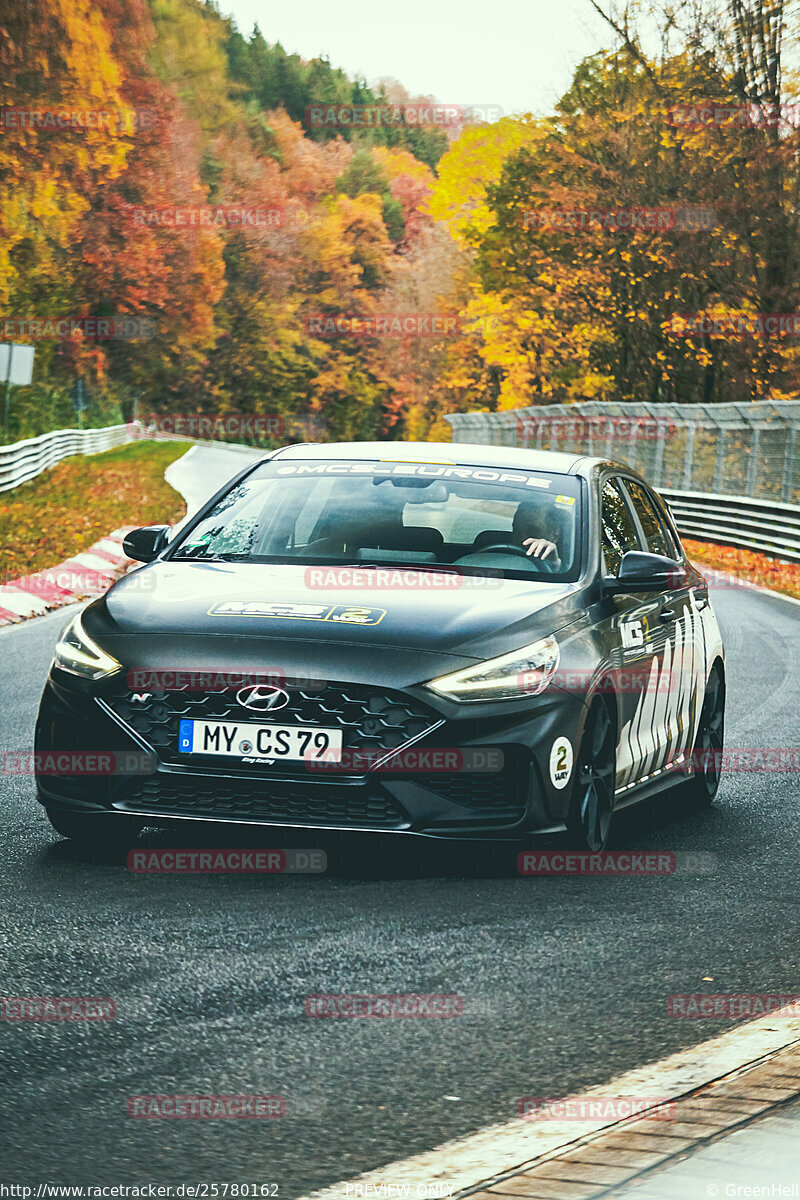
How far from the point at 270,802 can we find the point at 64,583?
1433 cm

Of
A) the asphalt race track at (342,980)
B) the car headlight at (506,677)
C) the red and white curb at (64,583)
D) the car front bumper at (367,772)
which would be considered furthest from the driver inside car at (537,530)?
the red and white curb at (64,583)

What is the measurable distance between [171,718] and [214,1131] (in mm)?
2600

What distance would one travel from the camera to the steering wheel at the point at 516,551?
734 centimetres

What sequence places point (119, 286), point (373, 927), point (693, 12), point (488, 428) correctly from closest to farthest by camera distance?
point (373, 927)
point (693, 12)
point (488, 428)
point (119, 286)

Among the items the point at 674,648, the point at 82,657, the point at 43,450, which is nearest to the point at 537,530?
the point at 674,648

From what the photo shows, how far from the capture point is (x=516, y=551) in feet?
24.4

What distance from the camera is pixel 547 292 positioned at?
208ft

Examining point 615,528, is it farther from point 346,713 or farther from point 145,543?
point 346,713

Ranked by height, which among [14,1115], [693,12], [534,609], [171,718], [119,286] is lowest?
[14,1115]

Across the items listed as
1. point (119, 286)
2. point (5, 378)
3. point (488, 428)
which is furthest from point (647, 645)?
point (119, 286)

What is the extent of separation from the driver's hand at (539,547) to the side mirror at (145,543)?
1602 mm

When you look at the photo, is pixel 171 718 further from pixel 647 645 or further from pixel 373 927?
pixel 647 645

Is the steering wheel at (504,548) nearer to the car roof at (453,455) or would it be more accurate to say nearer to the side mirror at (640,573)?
the side mirror at (640,573)

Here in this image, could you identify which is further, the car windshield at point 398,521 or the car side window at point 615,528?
the car side window at point 615,528
